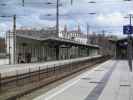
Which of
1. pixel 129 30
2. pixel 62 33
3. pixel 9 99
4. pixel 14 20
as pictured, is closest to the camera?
pixel 9 99

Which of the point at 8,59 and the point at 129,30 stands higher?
the point at 129,30

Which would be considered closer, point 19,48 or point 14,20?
point 14,20

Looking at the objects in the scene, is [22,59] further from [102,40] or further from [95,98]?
[102,40]

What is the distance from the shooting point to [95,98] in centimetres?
1848

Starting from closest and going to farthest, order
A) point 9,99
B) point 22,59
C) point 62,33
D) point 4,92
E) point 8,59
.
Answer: point 9,99 < point 4,92 < point 8,59 < point 22,59 < point 62,33

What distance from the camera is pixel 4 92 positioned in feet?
63.5

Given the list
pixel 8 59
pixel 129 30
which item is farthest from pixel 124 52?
pixel 129 30

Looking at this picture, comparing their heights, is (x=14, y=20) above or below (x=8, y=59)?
above

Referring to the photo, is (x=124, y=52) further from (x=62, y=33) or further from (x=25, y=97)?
(x=25, y=97)

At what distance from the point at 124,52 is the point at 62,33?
2266 inches

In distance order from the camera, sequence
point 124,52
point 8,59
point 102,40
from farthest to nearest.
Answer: point 102,40, point 124,52, point 8,59

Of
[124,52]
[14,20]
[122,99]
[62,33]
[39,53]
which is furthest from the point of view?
[62,33]

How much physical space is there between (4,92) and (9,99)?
121 inches

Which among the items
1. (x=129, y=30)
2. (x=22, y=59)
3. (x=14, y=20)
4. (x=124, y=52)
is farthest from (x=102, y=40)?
(x=129, y=30)
